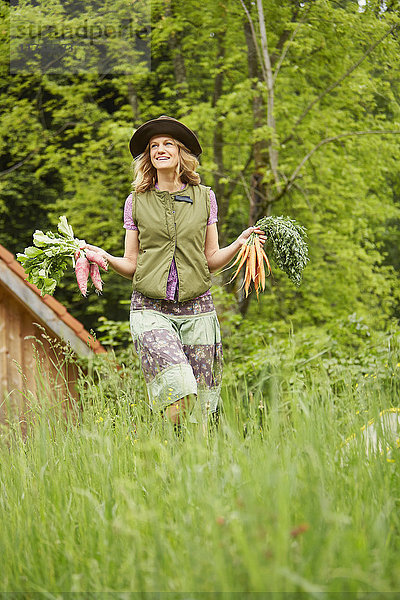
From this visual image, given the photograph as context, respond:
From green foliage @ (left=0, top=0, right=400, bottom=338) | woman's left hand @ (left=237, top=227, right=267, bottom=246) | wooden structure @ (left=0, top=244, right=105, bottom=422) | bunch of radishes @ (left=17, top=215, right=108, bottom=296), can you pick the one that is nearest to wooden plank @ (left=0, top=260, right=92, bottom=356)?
wooden structure @ (left=0, top=244, right=105, bottom=422)

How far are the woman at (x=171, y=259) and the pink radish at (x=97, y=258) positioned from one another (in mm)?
50

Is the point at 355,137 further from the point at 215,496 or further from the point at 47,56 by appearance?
the point at 215,496

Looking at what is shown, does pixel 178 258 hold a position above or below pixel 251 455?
above

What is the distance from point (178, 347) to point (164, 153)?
106cm

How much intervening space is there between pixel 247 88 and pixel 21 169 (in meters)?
5.30

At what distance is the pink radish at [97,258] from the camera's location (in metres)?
3.54

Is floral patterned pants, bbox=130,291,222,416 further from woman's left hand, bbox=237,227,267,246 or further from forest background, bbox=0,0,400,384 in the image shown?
forest background, bbox=0,0,400,384

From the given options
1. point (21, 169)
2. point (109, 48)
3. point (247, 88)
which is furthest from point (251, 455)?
point (21, 169)

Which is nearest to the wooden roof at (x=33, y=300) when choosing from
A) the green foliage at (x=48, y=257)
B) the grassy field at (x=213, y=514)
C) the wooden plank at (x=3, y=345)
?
the wooden plank at (x=3, y=345)

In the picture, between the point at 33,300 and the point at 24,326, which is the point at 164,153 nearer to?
the point at 33,300

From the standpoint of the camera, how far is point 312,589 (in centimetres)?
128

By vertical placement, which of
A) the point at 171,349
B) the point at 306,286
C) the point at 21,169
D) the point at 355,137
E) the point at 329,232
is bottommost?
the point at 171,349

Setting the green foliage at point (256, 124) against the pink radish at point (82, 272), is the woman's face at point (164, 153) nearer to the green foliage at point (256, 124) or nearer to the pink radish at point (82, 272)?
the pink radish at point (82, 272)

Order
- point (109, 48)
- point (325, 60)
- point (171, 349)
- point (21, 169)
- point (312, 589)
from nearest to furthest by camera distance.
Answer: point (312, 589)
point (171, 349)
point (325, 60)
point (109, 48)
point (21, 169)
